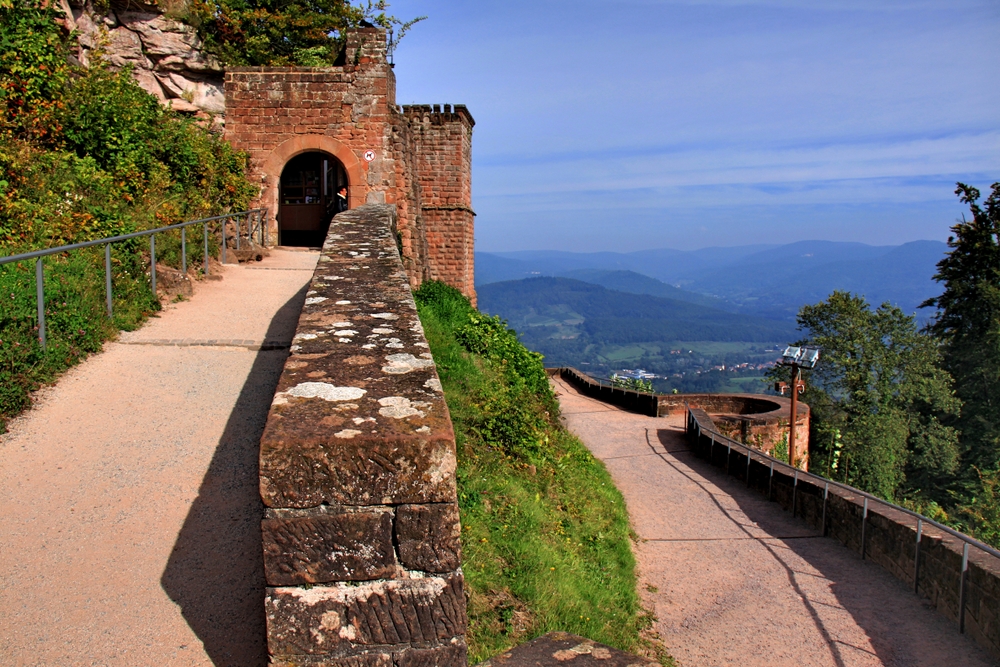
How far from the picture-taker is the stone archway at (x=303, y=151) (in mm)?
14656

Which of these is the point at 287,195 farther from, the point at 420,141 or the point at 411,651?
the point at 411,651

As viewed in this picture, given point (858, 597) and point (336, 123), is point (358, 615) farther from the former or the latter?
point (336, 123)

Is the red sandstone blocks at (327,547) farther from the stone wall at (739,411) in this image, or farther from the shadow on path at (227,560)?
the stone wall at (739,411)

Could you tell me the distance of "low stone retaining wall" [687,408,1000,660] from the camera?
655 centimetres

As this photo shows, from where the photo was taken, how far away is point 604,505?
9047 mm

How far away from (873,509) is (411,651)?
26.8 ft

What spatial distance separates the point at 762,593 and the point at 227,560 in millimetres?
6234

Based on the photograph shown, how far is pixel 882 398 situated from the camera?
105 feet

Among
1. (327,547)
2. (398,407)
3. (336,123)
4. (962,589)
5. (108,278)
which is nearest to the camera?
(327,547)

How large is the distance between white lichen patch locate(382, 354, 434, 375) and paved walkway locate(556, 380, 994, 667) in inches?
172

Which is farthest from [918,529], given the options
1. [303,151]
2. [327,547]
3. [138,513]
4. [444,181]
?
[444,181]

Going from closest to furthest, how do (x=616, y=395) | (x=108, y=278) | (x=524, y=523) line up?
(x=524, y=523) → (x=108, y=278) → (x=616, y=395)

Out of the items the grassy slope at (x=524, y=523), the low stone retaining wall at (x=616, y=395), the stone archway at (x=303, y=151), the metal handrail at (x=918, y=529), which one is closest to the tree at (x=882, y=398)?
the low stone retaining wall at (x=616, y=395)

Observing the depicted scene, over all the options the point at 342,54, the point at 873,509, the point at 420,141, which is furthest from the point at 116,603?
Result: the point at 420,141
